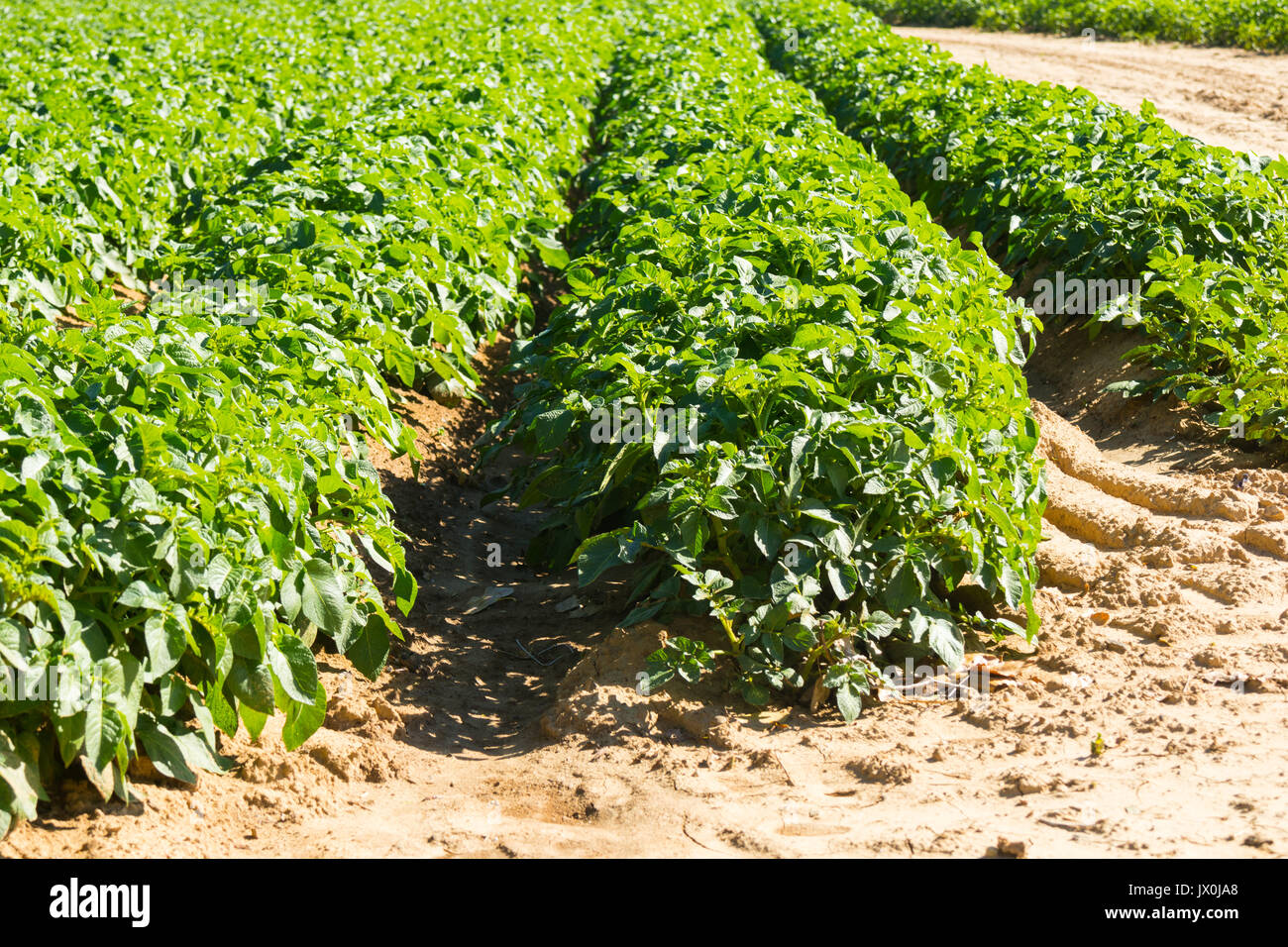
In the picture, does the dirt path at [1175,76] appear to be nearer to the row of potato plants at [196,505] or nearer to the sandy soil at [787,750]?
the sandy soil at [787,750]

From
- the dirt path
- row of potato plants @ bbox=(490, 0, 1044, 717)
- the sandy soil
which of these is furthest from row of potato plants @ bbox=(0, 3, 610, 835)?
the dirt path

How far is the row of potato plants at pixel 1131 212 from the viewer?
5.48 meters

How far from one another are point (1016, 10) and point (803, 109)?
19550mm

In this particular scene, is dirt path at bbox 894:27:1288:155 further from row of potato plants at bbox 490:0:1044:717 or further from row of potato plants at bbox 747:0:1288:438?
row of potato plants at bbox 490:0:1044:717

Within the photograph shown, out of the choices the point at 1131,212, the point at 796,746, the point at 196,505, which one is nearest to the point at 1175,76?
the point at 1131,212

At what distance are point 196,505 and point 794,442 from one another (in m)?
1.69

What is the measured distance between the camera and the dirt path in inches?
531

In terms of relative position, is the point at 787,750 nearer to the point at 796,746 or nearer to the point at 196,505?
the point at 796,746

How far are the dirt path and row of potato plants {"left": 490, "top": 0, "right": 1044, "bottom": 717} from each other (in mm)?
9363

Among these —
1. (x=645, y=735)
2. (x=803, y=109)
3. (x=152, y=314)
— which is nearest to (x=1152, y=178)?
(x=803, y=109)

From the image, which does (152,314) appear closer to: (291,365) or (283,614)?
(291,365)

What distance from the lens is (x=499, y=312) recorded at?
6.13 m

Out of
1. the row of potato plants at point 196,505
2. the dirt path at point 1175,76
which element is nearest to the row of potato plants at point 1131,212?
the row of potato plants at point 196,505

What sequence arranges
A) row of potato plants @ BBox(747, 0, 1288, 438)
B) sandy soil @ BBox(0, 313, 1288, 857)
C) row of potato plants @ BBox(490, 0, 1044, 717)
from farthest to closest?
row of potato plants @ BBox(747, 0, 1288, 438), row of potato plants @ BBox(490, 0, 1044, 717), sandy soil @ BBox(0, 313, 1288, 857)
